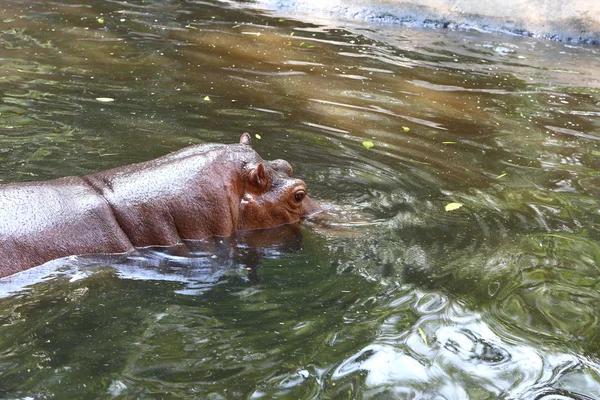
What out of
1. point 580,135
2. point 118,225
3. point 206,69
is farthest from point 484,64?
point 118,225

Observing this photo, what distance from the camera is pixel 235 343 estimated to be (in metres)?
4.09

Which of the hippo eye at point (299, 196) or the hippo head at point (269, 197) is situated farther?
the hippo eye at point (299, 196)

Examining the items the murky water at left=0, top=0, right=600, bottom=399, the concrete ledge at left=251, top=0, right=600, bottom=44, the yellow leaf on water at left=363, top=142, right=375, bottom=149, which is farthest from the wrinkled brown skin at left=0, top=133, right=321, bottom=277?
the concrete ledge at left=251, top=0, right=600, bottom=44

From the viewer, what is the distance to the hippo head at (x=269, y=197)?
549cm

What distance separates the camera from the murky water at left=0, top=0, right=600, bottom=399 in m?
3.93

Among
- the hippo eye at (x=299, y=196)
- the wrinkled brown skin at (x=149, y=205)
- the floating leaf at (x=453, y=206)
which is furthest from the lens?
the floating leaf at (x=453, y=206)

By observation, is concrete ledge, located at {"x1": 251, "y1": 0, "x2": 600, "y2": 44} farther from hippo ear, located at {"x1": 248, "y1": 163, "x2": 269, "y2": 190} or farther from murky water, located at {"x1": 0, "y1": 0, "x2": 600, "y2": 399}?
hippo ear, located at {"x1": 248, "y1": 163, "x2": 269, "y2": 190}

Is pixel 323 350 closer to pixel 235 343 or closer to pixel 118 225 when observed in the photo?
pixel 235 343

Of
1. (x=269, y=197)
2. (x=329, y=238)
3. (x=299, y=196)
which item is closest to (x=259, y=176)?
(x=269, y=197)

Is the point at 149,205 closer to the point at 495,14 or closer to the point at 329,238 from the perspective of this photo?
the point at 329,238

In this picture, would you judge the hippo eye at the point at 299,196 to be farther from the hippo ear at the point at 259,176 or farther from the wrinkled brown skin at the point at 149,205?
the hippo ear at the point at 259,176

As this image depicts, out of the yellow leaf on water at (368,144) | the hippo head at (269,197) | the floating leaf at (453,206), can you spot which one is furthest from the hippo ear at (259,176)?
the yellow leaf on water at (368,144)

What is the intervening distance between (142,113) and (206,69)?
229 cm

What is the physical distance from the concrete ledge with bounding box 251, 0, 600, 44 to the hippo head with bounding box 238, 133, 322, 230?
1023cm
